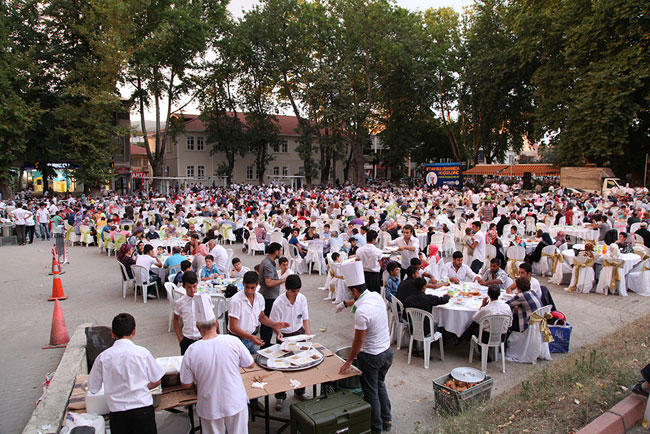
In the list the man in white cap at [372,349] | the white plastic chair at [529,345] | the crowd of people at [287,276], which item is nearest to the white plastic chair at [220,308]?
the crowd of people at [287,276]

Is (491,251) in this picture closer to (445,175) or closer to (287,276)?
(287,276)

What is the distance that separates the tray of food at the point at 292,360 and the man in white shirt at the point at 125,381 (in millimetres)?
1114

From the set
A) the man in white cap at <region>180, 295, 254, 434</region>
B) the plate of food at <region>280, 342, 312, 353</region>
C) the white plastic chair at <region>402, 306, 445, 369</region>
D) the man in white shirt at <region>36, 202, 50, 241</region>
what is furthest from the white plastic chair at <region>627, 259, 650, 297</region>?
the man in white shirt at <region>36, 202, 50, 241</region>

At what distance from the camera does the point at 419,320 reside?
626 cm

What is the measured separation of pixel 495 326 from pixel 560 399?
156 cm

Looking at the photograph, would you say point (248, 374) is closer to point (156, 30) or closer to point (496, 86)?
point (156, 30)

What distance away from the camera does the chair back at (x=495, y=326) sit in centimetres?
604

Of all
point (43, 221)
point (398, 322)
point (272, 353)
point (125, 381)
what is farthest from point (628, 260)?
point (43, 221)

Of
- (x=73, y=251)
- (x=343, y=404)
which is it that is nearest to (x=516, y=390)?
(x=343, y=404)

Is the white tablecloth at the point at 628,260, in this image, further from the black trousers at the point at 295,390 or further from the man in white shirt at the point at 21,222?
the man in white shirt at the point at 21,222

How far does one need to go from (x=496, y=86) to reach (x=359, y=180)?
47.5ft

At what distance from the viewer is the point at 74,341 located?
19.9 feet

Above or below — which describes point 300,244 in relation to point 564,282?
above

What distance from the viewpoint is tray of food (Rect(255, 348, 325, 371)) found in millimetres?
4188
